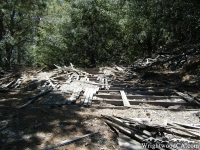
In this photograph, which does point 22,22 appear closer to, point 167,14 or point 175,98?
point 167,14

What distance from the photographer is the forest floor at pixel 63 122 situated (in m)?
3.39

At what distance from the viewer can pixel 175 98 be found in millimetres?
5945

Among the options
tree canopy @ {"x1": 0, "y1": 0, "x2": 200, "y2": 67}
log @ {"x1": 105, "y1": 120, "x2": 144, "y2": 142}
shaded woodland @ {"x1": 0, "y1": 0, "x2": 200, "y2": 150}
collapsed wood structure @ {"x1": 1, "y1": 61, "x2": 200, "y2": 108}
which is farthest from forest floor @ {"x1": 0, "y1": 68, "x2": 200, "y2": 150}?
tree canopy @ {"x1": 0, "y1": 0, "x2": 200, "y2": 67}

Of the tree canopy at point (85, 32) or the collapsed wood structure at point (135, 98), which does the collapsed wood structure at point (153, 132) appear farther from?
the tree canopy at point (85, 32)

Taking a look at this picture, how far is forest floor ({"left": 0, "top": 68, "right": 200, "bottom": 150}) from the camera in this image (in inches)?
133

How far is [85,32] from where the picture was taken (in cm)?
1515

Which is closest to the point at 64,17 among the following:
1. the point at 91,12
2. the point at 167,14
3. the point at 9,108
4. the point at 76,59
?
the point at 91,12

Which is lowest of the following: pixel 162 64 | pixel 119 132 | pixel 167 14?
pixel 119 132

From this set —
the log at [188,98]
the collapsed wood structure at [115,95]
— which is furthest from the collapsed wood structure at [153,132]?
the log at [188,98]

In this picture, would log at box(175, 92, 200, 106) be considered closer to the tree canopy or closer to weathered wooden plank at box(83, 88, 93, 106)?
weathered wooden plank at box(83, 88, 93, 106)

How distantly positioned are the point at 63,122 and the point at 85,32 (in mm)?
11834

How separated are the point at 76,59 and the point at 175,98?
12.6 metres

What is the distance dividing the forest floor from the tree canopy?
8.36 metres

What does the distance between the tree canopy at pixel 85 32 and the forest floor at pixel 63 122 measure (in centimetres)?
836
